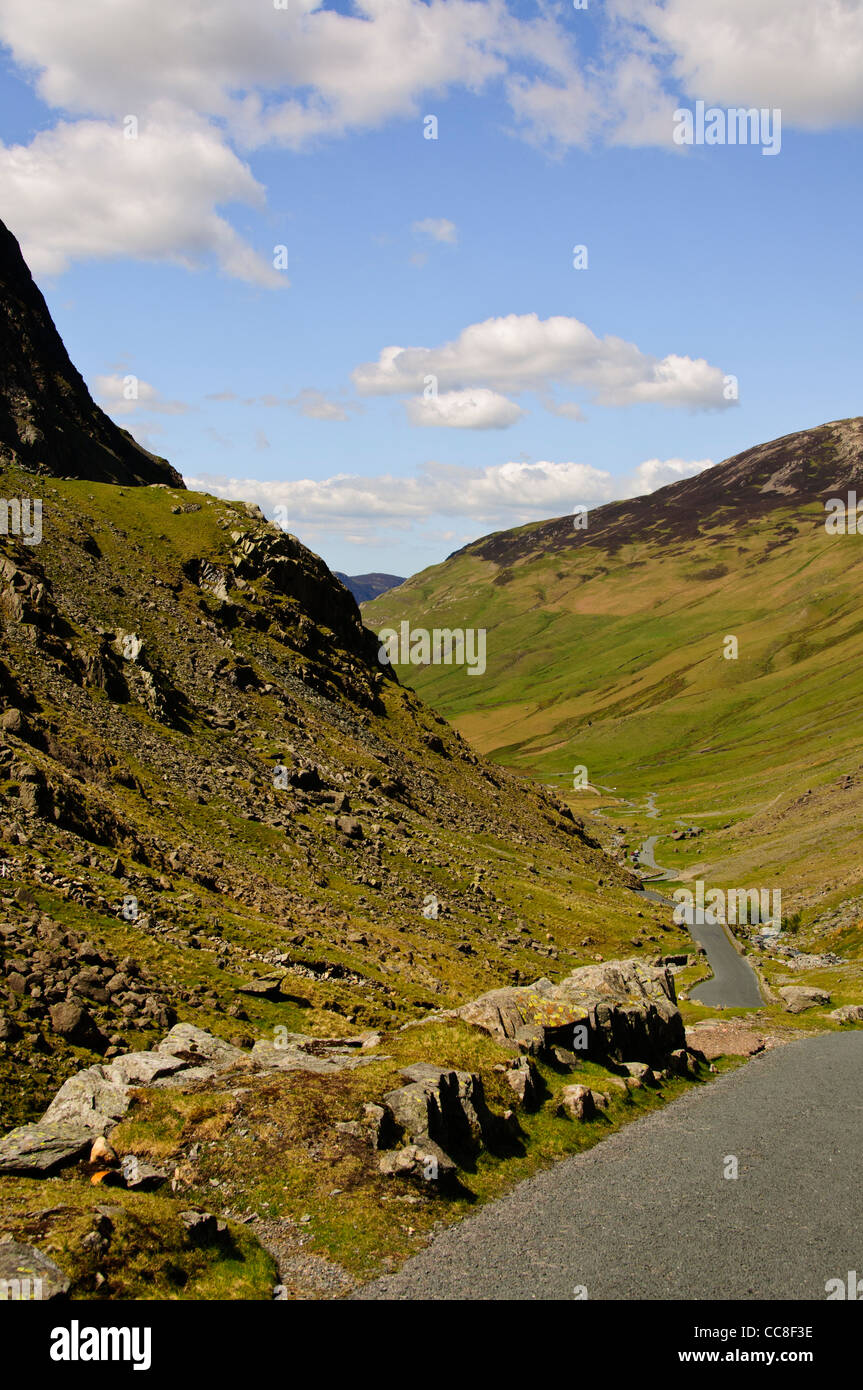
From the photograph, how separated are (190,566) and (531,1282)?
115 meters

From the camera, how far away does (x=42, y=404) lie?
147m

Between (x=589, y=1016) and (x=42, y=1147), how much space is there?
29186 mm

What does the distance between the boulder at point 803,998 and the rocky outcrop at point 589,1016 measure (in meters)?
45.2

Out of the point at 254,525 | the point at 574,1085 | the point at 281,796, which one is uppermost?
the point at 254,525

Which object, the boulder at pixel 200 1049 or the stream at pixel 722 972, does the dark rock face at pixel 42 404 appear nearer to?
the boulder at pixel 200 1049

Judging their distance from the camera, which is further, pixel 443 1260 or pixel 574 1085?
pixel 574 1085

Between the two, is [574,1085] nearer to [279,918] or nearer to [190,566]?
[279,918]

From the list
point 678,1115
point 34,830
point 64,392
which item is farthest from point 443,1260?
point 64,392

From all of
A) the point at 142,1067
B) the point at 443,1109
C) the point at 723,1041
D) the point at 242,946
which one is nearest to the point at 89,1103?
the point at 142,1067

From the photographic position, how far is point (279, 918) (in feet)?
194

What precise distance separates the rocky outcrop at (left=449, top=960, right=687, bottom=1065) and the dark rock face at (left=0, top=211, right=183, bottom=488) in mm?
116241

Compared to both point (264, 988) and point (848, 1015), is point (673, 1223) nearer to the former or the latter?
point (264, 988)

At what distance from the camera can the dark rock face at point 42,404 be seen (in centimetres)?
13888

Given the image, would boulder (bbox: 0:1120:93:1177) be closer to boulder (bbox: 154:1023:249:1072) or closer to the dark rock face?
boulder (bbox: 154:1023:249:1072)
